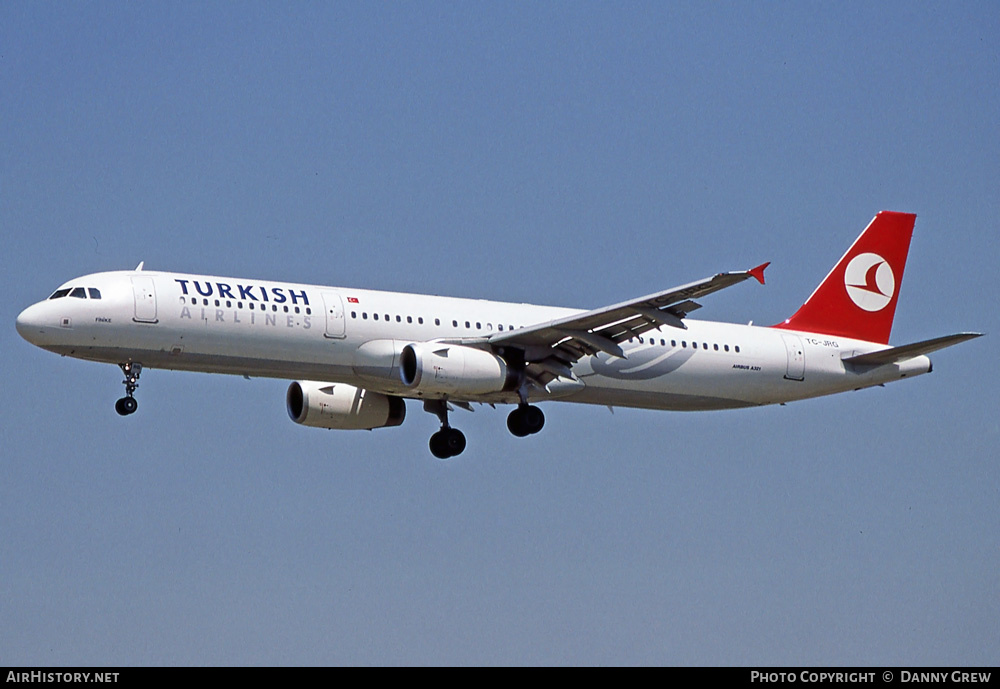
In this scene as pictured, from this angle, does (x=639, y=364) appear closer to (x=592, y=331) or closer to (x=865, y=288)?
(x=592, y=331)

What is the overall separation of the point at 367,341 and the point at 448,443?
6.46 meters

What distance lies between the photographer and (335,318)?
41.0 m

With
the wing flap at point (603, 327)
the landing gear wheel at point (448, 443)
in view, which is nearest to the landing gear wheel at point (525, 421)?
the wing flap at point (603, 327)

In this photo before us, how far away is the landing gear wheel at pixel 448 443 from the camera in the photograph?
46.8 m

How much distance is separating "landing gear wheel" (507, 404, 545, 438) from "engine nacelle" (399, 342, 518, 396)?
1605 mm

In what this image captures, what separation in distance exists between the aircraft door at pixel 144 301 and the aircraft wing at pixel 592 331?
8918mm

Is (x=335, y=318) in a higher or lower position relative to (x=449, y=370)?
higher

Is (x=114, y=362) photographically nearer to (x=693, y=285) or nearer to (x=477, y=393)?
(x=477, y=393)

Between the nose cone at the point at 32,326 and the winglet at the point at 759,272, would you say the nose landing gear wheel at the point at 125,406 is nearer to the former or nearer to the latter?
the nose cone at the point at 32,326

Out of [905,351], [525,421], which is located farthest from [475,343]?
[905,351]

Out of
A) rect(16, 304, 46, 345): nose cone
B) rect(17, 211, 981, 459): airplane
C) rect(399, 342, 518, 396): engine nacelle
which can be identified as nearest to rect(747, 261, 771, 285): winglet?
rect(17, 211, 981, 459): airplane

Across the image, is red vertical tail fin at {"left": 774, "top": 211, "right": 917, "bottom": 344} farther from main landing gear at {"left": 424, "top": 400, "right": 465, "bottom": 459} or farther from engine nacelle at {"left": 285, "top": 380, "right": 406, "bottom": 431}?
engine nacelle at {"left": 285, "top": 380, "right": 406, "bottom": 431}
